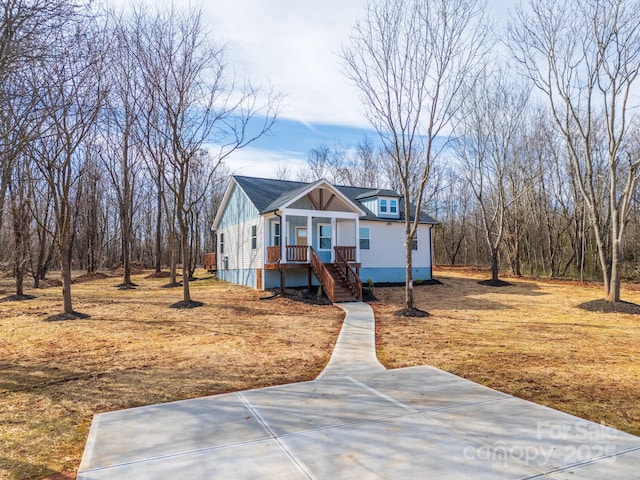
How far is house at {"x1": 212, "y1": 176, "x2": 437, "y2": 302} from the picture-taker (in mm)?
16875

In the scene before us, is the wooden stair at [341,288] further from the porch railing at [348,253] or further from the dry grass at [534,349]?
the dry grass at [534,349]

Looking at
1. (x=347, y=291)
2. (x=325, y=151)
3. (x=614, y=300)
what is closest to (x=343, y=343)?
(x=347, y=291)

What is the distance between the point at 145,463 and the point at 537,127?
30.2 metres

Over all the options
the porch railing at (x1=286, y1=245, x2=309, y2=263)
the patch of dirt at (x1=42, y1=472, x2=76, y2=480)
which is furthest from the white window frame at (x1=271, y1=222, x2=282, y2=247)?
the patch of dirt at (x1=42, y1=472, x2=76, y2=480)

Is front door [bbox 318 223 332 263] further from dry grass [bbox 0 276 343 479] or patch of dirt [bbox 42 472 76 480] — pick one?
patch of dirt [bbox 42 472 76 480]

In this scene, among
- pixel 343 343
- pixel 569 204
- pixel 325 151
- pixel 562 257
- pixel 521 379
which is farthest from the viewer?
pixel 325 151

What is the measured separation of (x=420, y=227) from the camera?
75.1 feet

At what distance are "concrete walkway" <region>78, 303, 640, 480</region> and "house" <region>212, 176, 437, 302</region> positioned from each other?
10404 millimetres

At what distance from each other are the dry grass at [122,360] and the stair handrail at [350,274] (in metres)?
2.16

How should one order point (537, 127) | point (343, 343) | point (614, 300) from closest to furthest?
point (343, 343) < point (614, 300) < point (537, 127)

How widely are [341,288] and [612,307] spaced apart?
30.2ft

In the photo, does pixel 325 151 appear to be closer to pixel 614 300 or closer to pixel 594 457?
pixel 614 300

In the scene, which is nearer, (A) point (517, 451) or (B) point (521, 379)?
(A) point (517, 451)

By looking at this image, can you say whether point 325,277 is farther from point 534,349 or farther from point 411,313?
point 534,349
